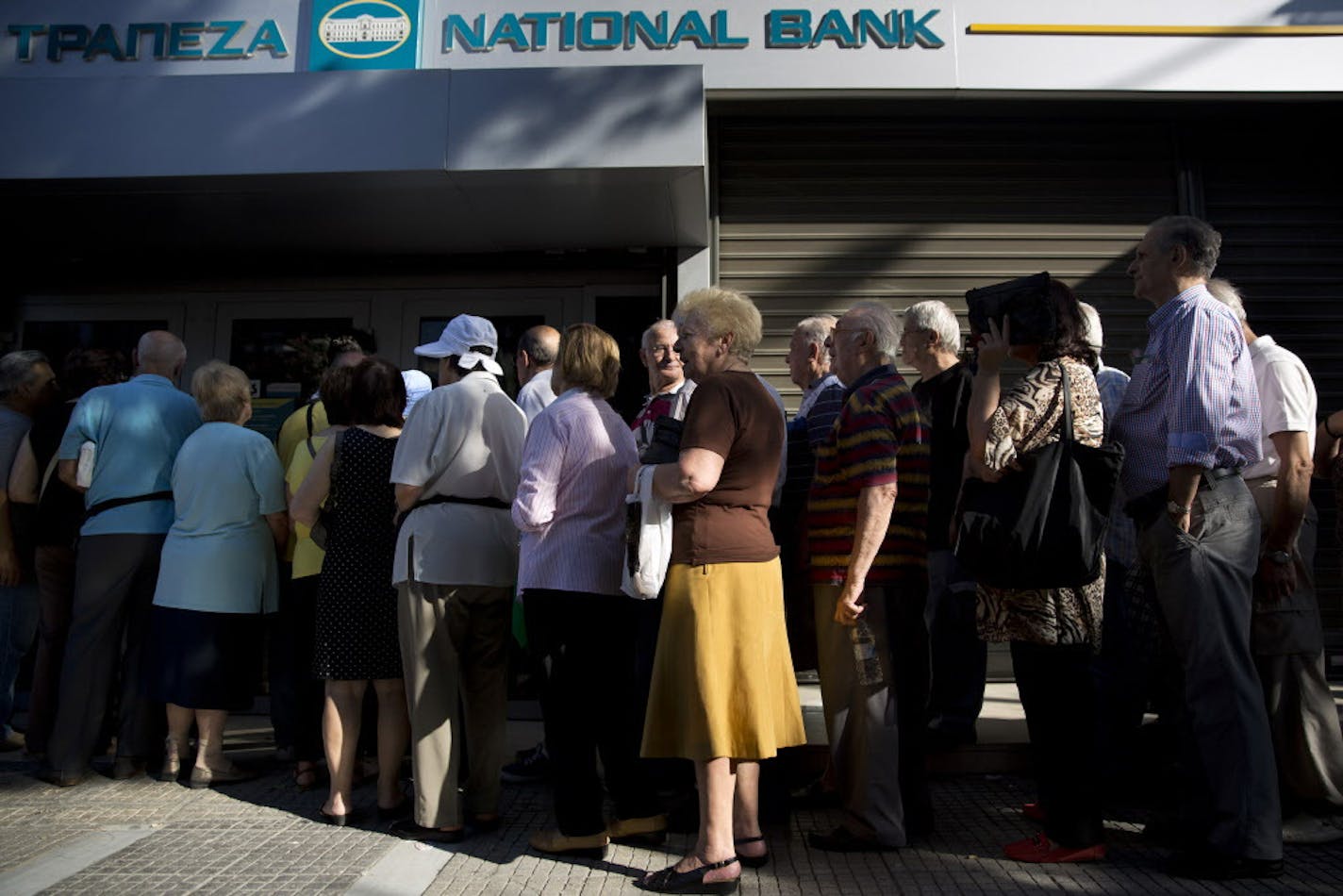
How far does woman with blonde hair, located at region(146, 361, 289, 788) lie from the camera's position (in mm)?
4402

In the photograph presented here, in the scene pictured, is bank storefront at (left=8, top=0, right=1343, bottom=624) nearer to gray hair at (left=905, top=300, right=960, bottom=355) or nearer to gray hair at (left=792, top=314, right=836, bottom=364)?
gray hair at (left=792, top=314, right=836, bottom=364)

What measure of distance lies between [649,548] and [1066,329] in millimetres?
1591

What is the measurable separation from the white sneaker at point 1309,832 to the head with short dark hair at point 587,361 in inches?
113

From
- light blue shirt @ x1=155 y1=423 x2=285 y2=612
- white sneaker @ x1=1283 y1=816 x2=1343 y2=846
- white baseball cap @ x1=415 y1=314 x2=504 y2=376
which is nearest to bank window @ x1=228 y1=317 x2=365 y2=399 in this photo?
light blue shirt @ x1=155 y1=423 x2=285 y2=612

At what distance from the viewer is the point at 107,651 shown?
454 centimetres

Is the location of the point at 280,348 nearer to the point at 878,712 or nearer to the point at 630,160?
the point at 630,160

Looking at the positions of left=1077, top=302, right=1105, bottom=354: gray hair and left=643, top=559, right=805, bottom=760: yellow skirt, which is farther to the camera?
left=1077, top=302, right=1105, bottom=354: gray hair

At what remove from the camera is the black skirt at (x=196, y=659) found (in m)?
4.37

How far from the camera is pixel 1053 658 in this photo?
333 centimetres

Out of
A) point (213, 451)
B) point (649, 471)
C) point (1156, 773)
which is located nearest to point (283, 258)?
point (213, 451)

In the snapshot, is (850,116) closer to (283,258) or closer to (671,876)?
(283,258)

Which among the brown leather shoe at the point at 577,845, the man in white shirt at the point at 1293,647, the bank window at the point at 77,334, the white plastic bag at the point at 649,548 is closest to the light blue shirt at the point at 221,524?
the brown leather shoe at the point at 577,845

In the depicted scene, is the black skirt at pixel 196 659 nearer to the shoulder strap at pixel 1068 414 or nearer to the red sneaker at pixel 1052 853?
the red sneaker at pixel 1052 853

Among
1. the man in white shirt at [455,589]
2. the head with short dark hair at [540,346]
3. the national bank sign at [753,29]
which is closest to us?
the man in white shirt at [455,589]
